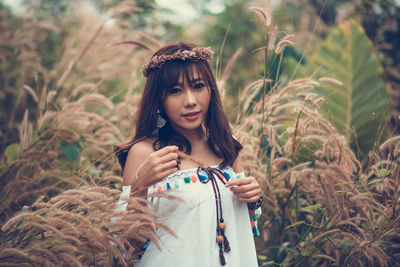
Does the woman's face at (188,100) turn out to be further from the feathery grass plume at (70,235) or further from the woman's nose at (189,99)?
the feathery grass plume at (70,235)

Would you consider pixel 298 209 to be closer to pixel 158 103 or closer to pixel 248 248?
pixel 248 248

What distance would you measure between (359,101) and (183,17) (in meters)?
2.80

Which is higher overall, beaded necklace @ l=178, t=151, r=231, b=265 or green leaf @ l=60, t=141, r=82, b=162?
green leaf @ l=60, t=141, r=82, b=162

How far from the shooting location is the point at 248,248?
6.58ft

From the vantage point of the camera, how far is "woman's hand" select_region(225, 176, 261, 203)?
1850 millimetres

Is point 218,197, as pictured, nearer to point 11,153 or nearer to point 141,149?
point 141,149

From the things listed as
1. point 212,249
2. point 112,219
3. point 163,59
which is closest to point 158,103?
point 163,59

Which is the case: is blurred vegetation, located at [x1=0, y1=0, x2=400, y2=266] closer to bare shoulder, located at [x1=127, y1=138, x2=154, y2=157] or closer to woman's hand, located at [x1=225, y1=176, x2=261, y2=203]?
bare shoulder, located at [x1=127, y1=138, x2=154, y2=157]

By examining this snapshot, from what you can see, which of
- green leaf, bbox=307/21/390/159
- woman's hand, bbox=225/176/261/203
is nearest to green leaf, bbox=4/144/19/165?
woman's hand, bbox=225/176/261/203

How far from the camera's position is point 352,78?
167 inches

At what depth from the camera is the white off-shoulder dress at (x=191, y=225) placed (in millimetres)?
1808

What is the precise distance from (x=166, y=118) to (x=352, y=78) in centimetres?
293

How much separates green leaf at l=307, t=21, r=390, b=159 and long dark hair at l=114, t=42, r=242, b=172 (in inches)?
87.8

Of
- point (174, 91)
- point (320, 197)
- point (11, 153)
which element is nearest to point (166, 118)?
point (174, 91)
